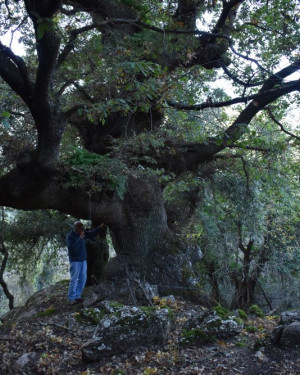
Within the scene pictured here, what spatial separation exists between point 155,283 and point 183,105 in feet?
12.9

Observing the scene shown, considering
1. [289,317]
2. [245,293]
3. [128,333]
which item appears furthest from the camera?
[245,293]

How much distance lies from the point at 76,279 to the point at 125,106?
4062 mm

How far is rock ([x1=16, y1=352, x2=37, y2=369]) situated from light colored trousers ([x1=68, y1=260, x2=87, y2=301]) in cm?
280

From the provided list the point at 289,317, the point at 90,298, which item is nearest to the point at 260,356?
the point at 289,317

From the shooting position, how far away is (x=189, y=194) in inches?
444

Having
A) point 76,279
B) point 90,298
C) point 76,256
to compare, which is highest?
point 76,256

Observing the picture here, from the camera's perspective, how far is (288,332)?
4.96 meters

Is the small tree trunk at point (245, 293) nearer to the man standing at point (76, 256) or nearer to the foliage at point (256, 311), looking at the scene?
the foliage at point (256, 311)

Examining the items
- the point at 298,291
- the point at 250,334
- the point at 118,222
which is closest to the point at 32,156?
the point at 118,222

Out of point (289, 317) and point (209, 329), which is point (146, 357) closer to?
point (209, 329)

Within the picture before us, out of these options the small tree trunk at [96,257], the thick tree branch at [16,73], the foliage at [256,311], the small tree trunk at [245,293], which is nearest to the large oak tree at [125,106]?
the thick tree branch at [16,73]

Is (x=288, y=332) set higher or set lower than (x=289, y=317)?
lower

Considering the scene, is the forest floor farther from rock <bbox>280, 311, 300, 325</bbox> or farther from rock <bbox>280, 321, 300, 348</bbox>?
rock <bbox>280, 311, 300, 325</bbox>

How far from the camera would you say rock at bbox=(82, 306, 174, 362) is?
488 cm
